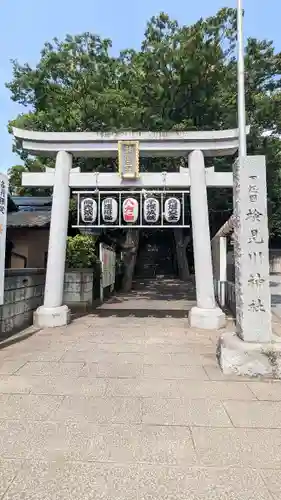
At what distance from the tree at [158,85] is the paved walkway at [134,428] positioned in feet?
32.8

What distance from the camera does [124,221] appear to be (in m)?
10.1

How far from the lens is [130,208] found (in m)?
9.93

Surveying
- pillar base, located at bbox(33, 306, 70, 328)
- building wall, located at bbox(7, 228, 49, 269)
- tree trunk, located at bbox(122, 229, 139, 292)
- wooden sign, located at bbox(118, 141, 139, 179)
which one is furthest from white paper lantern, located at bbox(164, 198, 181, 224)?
tree trunk, located at bbox(122, 229, 139, 292)

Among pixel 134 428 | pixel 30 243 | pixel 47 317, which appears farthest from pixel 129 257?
pixel 134 428

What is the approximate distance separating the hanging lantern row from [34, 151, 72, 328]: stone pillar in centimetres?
61

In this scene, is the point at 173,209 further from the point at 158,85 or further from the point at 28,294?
the point at 158,85

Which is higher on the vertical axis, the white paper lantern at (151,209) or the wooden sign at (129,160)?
the wooden sign at (129,160)

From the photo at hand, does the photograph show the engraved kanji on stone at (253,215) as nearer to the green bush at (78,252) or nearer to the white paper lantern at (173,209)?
the white paper lantern at (173,209)

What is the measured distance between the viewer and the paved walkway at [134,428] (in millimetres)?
2824

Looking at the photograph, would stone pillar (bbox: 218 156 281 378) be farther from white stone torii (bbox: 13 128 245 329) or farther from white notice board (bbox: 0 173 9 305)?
white notice board (bbox: 0 173 9 305)

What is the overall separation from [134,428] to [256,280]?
3230 millimetres

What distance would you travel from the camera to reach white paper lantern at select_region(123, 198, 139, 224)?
32.6ft

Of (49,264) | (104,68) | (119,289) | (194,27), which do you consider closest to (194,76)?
(194,27)

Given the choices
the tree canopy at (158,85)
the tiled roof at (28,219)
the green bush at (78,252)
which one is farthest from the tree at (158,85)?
the green bush at (78,252)
